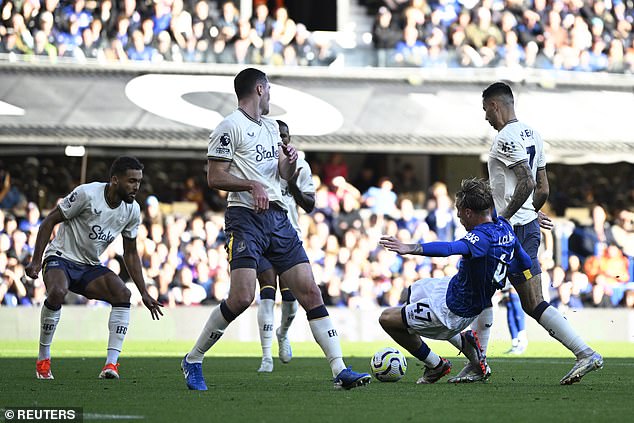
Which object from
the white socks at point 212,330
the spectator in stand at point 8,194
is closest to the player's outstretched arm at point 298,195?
the white socks at point 212,330

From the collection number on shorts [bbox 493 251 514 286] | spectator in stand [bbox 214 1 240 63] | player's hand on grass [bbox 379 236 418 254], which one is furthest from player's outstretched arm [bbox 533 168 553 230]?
spectator in stand [bbox 214 1 240 63]

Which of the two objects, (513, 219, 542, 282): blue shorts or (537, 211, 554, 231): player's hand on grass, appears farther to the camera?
(537, 211, 554, 231): player's hand on grass

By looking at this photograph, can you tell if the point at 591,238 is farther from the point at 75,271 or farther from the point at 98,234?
the point at 75,271

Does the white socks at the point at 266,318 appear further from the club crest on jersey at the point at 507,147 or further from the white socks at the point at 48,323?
the club crest on jersey at the point at 507,147

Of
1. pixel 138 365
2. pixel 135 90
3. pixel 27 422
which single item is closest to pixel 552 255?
pixel 135 90

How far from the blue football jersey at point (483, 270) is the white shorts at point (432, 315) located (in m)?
0.06

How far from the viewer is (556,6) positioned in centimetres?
2508

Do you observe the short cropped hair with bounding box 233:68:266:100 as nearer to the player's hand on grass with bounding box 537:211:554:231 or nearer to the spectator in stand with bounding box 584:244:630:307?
the player's hand on grass with bounding box 537:211:554:231

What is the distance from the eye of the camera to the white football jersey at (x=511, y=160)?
31.6 feet

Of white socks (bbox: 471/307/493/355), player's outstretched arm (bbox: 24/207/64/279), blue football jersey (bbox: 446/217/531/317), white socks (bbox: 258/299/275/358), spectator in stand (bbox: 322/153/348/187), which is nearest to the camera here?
blue football jersey (bbox: 446/217/531/317)

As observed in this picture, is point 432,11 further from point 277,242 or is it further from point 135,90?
point 277,242

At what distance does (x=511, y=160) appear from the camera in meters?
9.63

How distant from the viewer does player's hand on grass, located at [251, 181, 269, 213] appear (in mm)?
8359

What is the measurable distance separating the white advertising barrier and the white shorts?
1035cm
